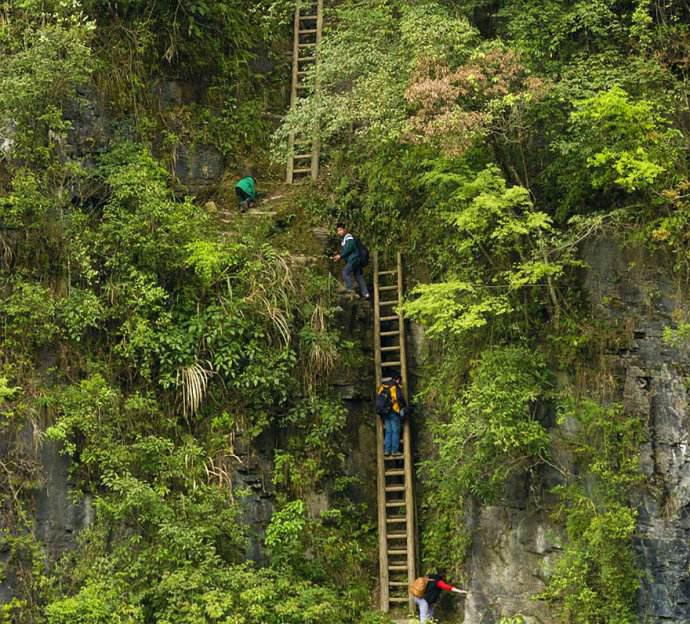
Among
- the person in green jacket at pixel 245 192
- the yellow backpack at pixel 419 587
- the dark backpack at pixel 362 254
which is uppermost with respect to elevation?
the person in green jacket at pixel 245 192

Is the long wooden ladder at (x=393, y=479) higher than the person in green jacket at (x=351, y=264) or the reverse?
the reverse

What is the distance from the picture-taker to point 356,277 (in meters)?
21.5

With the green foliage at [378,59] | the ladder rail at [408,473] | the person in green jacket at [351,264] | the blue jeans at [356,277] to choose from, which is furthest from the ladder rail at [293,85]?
the ladder rail at [408,473]

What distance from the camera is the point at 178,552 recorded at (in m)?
18.1

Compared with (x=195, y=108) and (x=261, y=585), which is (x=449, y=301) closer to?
(x=261, y=585)

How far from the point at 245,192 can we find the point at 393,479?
16.8 feet

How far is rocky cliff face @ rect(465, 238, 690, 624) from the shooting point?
1734cm

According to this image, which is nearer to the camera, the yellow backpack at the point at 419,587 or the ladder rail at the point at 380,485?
the yellow backpack at the point at 419,587

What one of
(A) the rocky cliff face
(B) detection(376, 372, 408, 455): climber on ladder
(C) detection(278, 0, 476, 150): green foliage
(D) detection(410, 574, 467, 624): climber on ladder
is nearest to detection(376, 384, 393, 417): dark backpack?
(B) detection(376, 372, 408, 455): climber on ladder

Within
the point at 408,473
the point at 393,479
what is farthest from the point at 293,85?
the point at 408,473

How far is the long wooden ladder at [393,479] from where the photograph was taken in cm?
1956

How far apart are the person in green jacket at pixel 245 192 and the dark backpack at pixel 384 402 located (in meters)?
4.04

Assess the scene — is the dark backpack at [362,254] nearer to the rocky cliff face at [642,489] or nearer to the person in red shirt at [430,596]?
the rocky cliff face at [642,489]

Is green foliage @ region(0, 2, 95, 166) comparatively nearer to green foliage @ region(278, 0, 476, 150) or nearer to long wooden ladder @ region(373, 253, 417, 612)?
green foliage @ region(278, 0, 476, 150)
